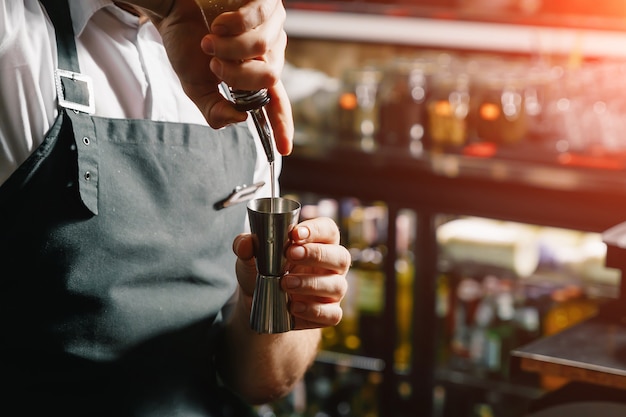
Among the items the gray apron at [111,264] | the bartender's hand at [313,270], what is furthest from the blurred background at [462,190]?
the bartender's hand at [313,270]

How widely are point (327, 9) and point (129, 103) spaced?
2268mm

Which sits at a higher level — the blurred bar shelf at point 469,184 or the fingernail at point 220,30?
the fingernail at point 220,30

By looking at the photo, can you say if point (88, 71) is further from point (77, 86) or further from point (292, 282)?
point (292, 282)

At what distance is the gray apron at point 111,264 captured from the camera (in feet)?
4.58

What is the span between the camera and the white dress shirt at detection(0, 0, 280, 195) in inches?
53.8

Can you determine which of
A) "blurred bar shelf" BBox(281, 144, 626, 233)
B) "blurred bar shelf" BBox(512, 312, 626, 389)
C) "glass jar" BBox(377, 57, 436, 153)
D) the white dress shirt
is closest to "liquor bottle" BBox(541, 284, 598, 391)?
"blurred bar shelf" BBox(281, 144, 626, 233)

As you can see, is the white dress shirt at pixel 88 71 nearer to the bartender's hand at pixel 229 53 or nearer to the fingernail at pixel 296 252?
the bartender's hand at pixel 229 53

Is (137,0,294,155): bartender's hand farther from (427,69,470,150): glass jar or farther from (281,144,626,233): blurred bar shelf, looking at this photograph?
(427,69,470,150): glass jar

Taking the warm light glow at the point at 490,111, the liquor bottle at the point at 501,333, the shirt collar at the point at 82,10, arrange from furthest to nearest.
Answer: the liquor bottle at the point at 501,333, the warm light glow at the point at 490,111, the shirt collar at the point at 82,10

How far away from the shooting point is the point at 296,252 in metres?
1.25

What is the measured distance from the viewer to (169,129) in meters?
1.55

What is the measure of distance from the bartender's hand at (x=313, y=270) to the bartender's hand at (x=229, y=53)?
13 cm

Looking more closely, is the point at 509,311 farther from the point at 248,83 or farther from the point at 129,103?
the point at 248,83

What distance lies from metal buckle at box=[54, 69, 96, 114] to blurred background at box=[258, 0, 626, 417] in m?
1.72
